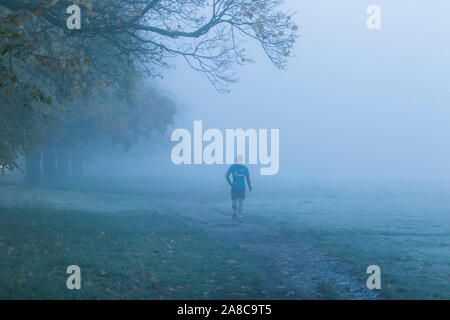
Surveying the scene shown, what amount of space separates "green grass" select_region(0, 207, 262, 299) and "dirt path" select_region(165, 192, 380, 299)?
458 millimetres

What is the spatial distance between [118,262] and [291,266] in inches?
145

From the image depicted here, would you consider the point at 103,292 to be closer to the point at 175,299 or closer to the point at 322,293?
the point at 175,299

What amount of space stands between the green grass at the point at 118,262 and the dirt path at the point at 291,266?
0.46m

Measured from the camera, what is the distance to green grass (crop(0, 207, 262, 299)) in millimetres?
8586

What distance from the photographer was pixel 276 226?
1898cm

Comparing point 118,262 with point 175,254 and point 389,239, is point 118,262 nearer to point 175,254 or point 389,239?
point 175,254

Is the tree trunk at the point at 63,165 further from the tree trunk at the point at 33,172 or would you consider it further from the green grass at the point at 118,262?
the green grass at the point at 118,262

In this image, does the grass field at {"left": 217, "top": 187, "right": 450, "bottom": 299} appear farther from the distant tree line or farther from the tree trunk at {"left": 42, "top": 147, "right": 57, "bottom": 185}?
the tree trunk at {"left": 42, "top": 147, "right": 57, "bottom": 185}

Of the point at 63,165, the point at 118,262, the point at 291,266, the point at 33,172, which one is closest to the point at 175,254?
the point at 118,262

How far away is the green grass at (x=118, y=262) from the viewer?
8.59 metres

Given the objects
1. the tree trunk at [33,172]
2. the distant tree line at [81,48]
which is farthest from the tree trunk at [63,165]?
the distant tree line at [81,48]
